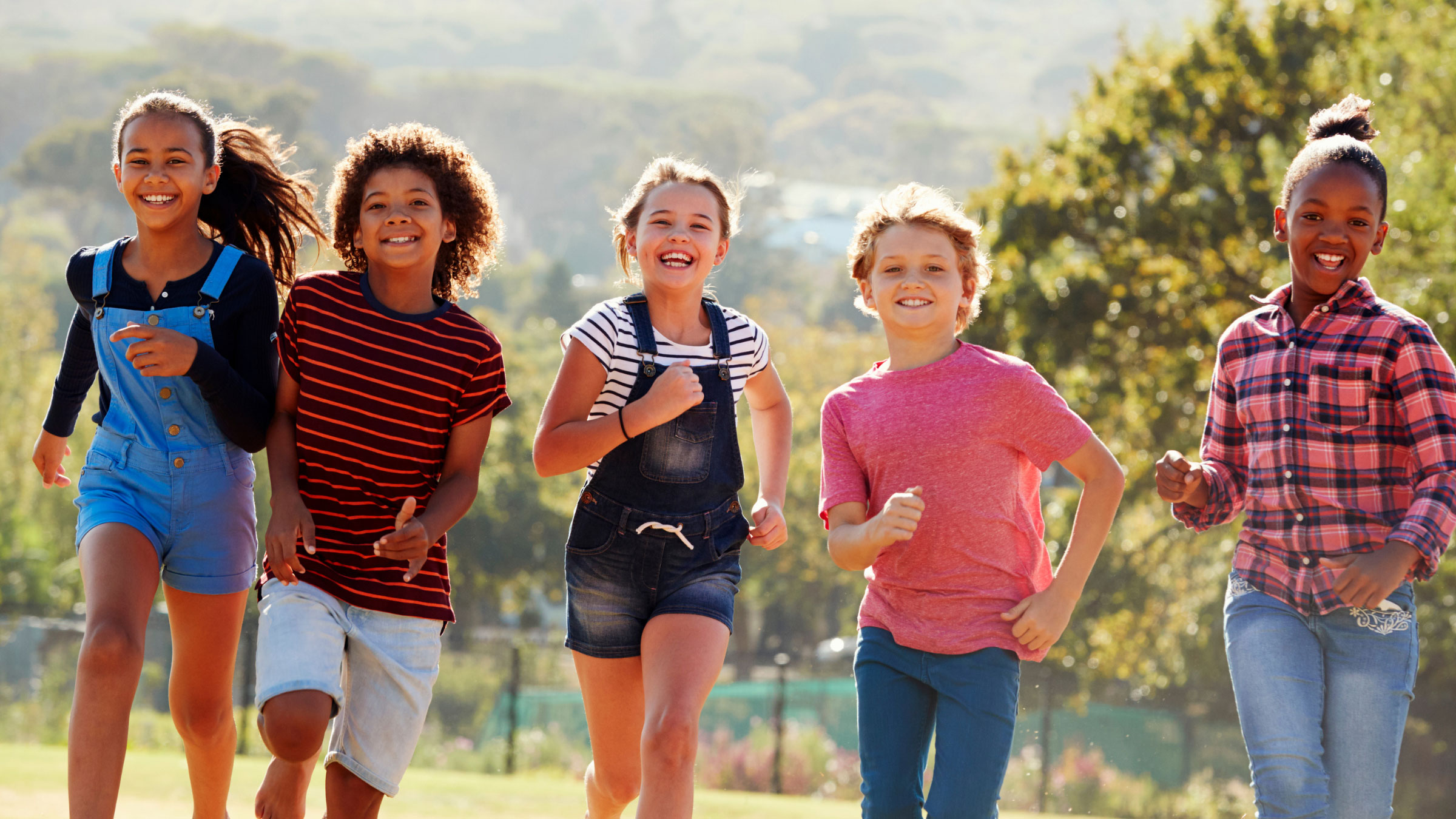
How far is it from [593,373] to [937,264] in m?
1.07

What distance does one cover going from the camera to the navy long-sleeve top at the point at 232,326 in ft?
13.1

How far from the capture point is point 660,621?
13.0 ft

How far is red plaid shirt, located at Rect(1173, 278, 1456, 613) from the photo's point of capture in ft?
12.1

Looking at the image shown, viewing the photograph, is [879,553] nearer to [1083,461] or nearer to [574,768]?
[1083,461]

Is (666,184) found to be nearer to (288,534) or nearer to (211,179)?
(211,179)

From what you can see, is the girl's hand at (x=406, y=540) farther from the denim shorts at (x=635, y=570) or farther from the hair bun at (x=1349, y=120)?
the hair bun at (x=1349, y=120)

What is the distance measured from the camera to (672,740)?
3701 mm

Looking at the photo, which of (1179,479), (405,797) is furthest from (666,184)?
(405,797)

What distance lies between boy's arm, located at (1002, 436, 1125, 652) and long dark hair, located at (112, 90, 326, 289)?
2.52 m

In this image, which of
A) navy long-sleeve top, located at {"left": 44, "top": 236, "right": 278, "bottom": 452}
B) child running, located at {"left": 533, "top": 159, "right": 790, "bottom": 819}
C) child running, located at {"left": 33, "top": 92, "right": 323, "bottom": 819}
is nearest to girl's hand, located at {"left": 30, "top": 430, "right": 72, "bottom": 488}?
child running, located at {"left": 33, "top": 92, "right": 323, "bottom": 819}

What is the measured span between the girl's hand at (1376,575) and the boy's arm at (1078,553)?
62cm

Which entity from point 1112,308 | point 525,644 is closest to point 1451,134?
point 1112,308

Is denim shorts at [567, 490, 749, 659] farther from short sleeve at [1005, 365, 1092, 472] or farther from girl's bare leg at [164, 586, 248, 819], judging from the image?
girl's bare leg at [164, 586, 248, 819]

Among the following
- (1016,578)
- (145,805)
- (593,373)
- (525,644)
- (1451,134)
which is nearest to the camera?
(1016,578)
